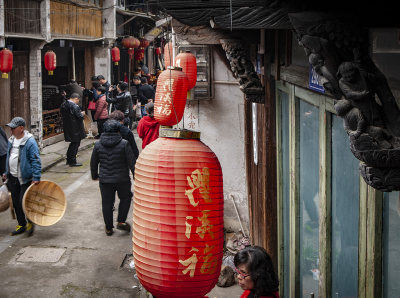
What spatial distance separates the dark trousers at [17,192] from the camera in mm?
10523

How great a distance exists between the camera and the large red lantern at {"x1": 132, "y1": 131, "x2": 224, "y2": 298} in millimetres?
4625

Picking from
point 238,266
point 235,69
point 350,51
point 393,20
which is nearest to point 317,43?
point 350,51

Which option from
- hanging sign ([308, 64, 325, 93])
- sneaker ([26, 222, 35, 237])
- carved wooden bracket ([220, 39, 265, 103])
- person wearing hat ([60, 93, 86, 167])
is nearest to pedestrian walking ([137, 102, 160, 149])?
sneaker ([26, 222, 35, 237])

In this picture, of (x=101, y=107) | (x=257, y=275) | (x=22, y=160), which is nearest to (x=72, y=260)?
(x=22, y=160)

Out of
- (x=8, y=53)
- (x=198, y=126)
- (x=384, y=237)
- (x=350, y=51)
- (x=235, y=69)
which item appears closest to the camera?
(x=350, y=51)

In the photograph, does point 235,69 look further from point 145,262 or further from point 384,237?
point 384,237

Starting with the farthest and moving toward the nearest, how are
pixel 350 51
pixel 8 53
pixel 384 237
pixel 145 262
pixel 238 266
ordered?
pixel 8 53 → pixel 145 262 → pixel 238 266 → pixel 384 237 → pixel 350 51

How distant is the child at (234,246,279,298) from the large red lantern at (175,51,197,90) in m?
6.08

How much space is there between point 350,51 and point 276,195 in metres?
4.82

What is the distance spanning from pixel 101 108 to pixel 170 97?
43.2 feet

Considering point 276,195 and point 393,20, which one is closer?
point 393,20

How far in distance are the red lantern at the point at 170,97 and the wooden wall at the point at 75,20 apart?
12498mm

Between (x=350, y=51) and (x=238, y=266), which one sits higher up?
(x=350, y=51)

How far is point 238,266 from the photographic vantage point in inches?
172
